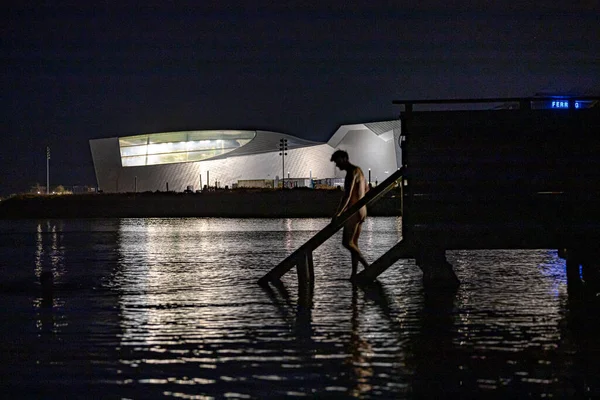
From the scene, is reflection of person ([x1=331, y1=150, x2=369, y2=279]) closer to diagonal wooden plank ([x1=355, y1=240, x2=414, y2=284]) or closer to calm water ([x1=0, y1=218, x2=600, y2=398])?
diagonal wooden plank ([x1=355, y1=240, x2=414, y2=284])

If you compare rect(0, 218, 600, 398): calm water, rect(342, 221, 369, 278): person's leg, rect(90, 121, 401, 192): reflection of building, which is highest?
rect(90, 121, 401, 192): reflection of building

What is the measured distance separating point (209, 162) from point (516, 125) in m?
106

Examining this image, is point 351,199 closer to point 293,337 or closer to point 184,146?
point 293,337

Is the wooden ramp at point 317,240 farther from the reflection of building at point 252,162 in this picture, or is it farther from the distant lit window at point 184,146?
the distant lit window at point 184,146

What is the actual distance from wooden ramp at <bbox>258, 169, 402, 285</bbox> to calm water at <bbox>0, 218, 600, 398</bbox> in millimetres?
338

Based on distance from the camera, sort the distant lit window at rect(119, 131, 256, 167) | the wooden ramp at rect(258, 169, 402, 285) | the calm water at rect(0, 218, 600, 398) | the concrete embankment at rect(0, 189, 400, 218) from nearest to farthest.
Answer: the calm water at rect(0, 218, 600, 398) < the wooden ramp at rect(258, 169, 402, 285) < the concrete embankment at rect(0, 189, 400, 218) < the distant lit window at rect(119, 131, 256, 167)

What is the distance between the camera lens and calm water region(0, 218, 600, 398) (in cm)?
589

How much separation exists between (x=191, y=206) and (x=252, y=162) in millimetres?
46580

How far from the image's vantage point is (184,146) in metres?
Result: 125

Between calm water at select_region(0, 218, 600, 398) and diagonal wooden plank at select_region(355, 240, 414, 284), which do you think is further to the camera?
diagonal wooden plank at select_region(355, 240, 414, 284)

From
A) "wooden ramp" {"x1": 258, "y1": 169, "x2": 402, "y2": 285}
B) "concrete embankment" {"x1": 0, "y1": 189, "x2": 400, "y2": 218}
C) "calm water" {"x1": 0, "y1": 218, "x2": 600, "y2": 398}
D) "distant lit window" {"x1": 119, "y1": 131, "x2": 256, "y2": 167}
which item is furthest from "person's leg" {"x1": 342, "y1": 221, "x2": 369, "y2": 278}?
"distant lit window" {"x1": 119, "y1": 131, "x2": 256, "y2": 167}

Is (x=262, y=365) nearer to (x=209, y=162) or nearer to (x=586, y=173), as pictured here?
(x=586, y=173)

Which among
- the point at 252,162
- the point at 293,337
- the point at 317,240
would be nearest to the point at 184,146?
the point at 252,162

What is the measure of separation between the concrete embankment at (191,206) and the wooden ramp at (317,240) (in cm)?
5142
